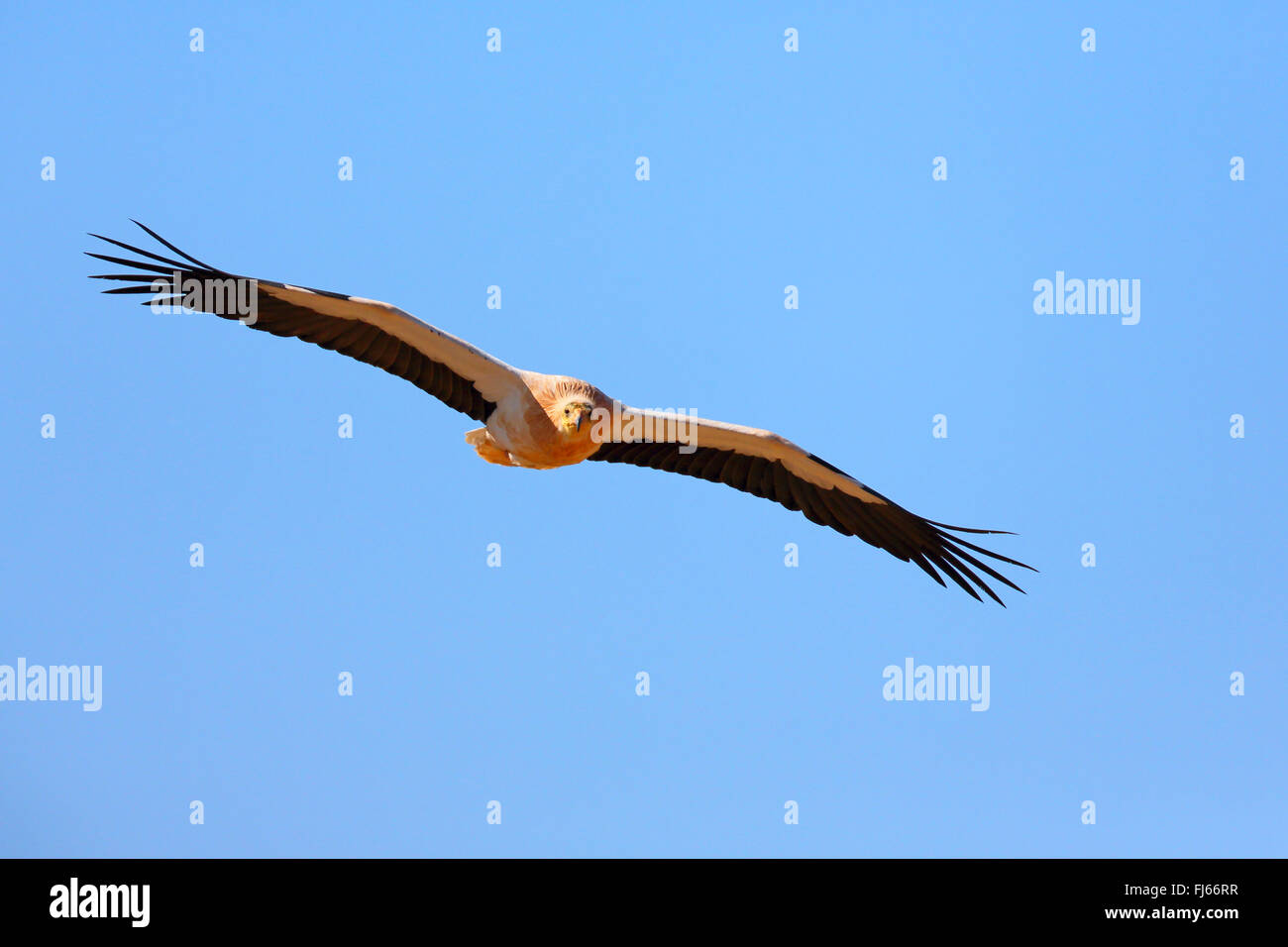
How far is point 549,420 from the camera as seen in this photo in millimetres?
10727

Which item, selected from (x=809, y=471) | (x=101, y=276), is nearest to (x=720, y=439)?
(x=809, y=471)

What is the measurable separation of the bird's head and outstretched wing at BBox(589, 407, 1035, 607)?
1.21 m

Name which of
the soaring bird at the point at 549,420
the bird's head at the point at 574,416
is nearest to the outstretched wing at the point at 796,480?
the soaring bird at the point at 549,420

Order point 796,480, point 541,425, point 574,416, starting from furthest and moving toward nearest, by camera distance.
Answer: point 796,480 → point 541,425 → point 574,416

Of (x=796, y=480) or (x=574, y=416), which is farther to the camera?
(x=796, y=480)

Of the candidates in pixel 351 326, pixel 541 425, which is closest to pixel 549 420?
pixel 541 425

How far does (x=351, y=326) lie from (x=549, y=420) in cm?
179

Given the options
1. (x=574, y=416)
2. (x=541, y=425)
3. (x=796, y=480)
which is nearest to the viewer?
(x=574, y=416)

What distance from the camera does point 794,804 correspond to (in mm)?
13305

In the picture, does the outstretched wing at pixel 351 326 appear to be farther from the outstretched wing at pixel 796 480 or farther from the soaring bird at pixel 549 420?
the outstretched wing at pixel 796 480

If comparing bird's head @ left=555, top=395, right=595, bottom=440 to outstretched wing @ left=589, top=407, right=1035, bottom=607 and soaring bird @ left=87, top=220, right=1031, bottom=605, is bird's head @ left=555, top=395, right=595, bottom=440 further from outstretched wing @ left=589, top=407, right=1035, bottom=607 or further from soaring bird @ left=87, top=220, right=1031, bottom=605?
outstretched wing @ left=589, top=407, right=1035, bottom=607

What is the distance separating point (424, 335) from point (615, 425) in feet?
6.01

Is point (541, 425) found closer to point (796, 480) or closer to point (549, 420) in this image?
point (549, 420)
